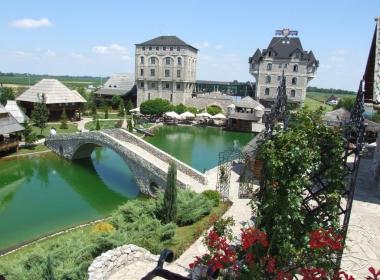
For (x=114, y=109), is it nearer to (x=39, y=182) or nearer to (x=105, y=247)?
(x=39, y=182)

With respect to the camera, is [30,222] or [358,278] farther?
[30,222]

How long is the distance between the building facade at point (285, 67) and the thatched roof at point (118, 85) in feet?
74.9

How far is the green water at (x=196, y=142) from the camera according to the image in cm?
2977

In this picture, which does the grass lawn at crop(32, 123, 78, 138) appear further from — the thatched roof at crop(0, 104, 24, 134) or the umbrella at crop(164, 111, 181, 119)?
the umbrella at crop(164, 111, 181, 119)

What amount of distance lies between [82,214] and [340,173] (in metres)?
14.0

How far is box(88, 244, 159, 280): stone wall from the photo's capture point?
8.74m

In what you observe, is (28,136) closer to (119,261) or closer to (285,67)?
(119,261)

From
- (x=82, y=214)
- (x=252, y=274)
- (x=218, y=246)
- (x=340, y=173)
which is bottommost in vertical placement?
(x=82, y=214)

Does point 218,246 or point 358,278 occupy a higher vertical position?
point 218,246

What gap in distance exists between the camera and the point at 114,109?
56.2m

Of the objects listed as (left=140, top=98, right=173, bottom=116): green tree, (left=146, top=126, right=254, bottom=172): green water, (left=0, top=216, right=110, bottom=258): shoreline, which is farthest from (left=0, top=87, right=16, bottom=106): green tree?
(left=0, top=216, right=110, bottom=258): shoreline

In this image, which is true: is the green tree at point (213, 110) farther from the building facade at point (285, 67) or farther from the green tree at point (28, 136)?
the green tree at point (28, 136)

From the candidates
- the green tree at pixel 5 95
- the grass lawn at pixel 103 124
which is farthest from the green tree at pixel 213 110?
the green tree at pixel 5 95

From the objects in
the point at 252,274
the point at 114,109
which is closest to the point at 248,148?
the point at 252,274
